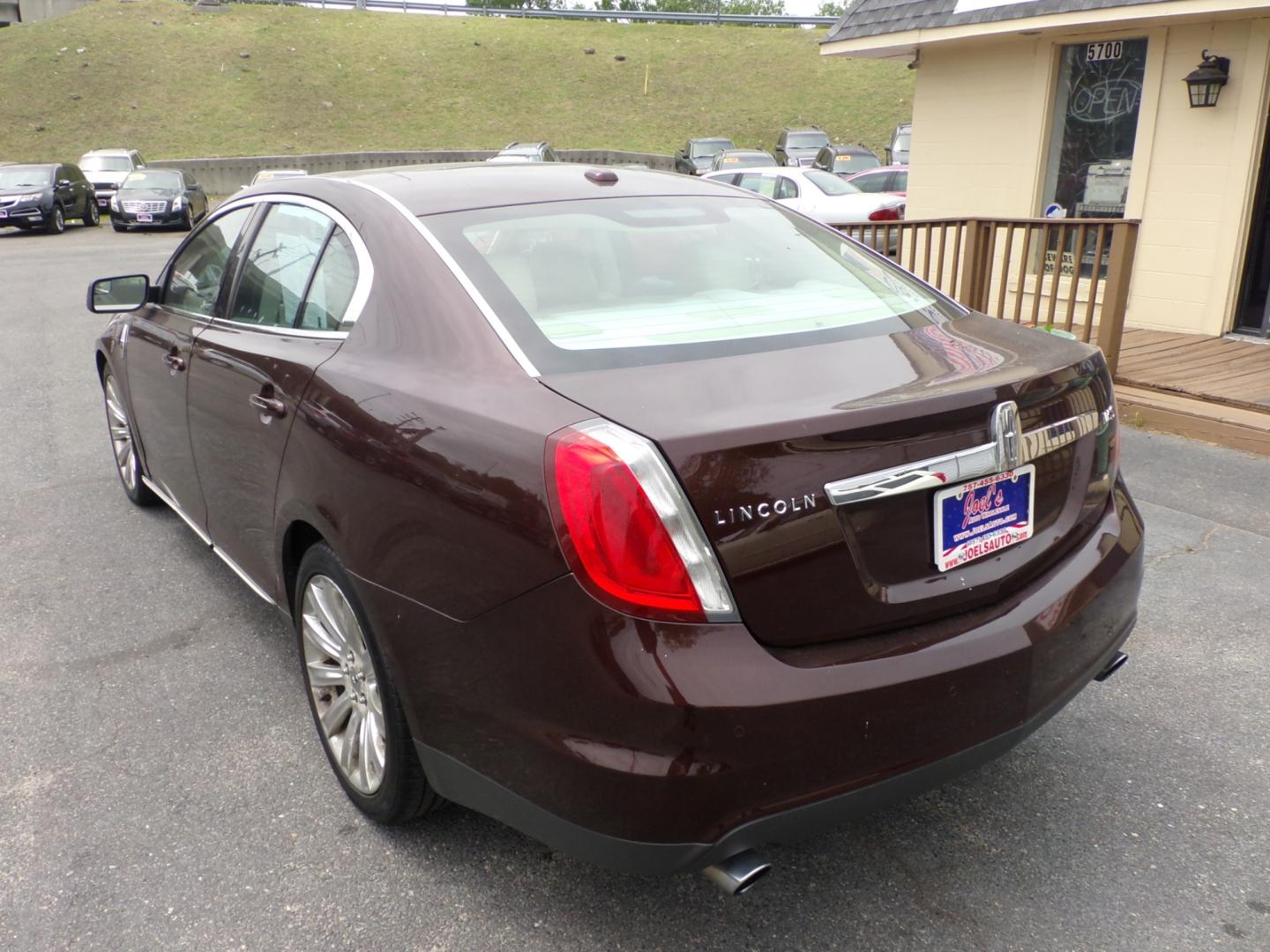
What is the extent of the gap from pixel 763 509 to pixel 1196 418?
5.32 meters

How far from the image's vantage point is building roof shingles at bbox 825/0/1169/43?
29.4ft

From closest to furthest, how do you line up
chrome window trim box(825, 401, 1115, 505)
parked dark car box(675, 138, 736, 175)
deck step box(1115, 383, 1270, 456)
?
1. chrome window trim box(825, 401, 1115, 505)
2. deck step box(1115, 383, 1270, 456)
3. parked dark car box(675, 138, 736, 175)

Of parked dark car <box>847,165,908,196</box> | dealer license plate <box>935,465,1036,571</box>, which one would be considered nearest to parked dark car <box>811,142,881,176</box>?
parked dark car <box>847,165,908,196</box>

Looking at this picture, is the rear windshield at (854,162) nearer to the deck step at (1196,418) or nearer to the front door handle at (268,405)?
the deck step at (1196,418)

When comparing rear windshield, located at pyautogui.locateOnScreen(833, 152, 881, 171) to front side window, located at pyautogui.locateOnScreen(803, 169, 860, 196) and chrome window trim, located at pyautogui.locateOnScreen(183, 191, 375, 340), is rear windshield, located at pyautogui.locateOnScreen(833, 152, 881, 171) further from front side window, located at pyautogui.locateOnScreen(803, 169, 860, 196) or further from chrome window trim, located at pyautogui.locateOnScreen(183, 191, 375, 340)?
chrome window trim, located at pyautogui.locateOnScreen(183, 191, 375, 340)

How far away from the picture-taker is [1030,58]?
10031 millimetres

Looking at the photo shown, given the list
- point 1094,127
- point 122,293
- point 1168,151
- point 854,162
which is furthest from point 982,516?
point 854,162

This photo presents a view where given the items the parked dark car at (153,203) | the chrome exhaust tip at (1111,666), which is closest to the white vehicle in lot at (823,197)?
the chrome exhaust tip at (1111,666)

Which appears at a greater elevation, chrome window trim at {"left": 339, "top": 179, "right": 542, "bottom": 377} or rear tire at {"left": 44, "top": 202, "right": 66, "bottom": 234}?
chrome window trim at {"left": 339, "top": 179, "right": 542, "bottom": 377}

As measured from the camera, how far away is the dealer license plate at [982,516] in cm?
221

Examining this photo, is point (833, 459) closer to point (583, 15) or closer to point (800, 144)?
point (800, 144)

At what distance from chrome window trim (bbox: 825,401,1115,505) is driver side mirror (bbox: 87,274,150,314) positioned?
3.37 m

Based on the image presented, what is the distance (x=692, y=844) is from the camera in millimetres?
2002

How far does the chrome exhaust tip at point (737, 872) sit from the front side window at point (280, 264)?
6.47 feet
